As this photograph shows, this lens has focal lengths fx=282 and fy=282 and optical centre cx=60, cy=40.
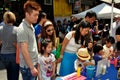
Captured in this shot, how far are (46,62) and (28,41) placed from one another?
2.34 feet

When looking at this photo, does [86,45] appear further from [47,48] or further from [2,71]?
[2,71]

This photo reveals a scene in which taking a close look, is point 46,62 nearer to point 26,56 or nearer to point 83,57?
point 83,57

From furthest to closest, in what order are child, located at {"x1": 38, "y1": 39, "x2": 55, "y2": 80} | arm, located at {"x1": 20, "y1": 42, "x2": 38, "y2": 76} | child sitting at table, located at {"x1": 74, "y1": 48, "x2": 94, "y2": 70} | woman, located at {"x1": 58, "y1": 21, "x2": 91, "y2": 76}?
woman, located at {"x1": 58, "y1": 21, "x2": 91, "y2": 76}
child, located at {"x1": 38, "y1": 39, "x2": 55, "y2": 80}
child sitting at table, located at {"x1": 74, "y1": 48, "x2": 94, "y2": 70}
arm, located at {"x1": 20, "y1": 42, "x2": 38, "y2": 76}

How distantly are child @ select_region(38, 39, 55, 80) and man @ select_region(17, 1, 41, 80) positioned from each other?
392mm

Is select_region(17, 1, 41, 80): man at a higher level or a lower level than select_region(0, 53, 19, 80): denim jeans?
higher

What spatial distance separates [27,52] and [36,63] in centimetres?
43

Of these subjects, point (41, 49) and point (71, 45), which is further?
point (71, 45)

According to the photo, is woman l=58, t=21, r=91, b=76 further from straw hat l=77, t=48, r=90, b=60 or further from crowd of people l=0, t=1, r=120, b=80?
straw hat l=77, t=48, r=90, b=60

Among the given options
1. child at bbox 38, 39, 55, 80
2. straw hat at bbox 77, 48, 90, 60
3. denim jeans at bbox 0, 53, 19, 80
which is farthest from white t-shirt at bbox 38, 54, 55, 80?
denim jeans at bbox 0, 53, 19, 80

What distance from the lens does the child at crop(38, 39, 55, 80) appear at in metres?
4.53

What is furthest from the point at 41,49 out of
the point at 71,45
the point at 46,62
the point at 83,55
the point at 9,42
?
the point at 9,42

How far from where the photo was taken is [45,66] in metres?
4.62

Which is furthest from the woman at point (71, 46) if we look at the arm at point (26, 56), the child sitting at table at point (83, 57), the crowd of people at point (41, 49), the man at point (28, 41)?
the arm at point (26, 56)

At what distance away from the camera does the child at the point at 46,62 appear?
14.9ft
